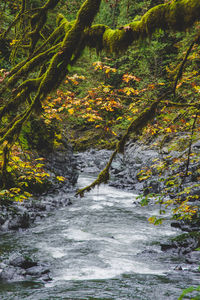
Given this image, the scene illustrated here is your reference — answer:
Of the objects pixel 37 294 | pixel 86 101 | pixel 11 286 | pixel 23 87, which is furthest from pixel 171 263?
pixel 23 87

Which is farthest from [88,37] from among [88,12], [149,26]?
[149,26]

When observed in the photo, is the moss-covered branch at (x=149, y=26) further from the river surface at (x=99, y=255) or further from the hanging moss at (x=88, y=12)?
the river surface at (x=99, y=255)

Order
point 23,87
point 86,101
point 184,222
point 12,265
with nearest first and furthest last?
point 23,87 → point 86,101 → point 12,265 → point 184,222

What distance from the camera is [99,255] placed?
276 inches

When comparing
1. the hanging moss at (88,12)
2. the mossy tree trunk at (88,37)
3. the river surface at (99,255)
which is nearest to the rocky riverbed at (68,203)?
the river surface at (99,255)

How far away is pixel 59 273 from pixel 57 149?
1123 cm

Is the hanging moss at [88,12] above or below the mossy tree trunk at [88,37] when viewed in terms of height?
above

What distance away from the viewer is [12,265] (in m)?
5.86

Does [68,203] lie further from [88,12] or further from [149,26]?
[149,26]

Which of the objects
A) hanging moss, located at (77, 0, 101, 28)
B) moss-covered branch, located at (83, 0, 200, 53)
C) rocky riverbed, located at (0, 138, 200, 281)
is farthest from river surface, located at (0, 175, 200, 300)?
hanging moss, located at (77, 0, 101, 28)

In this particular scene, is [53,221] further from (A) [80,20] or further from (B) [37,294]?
(A) [80,20]

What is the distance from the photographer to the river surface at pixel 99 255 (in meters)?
4.94

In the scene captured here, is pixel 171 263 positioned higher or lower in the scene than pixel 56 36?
lower

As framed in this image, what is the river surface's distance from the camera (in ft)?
16.2
